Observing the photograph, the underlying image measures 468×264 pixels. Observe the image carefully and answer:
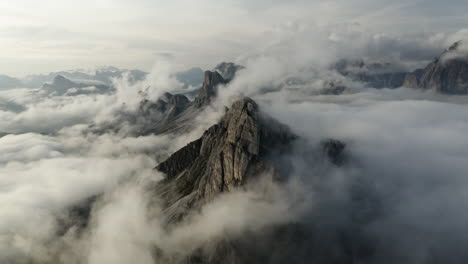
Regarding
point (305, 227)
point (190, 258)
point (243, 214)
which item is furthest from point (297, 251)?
point (190, 258)

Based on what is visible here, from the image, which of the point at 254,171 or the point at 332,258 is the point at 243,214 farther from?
the point at 332,258

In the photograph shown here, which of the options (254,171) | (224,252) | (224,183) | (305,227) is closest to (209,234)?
(224,252)

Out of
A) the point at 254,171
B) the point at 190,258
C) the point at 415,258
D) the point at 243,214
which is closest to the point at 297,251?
the point at 243,214

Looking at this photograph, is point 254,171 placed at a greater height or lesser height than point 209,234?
greater

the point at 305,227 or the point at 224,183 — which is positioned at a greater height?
the point at 224,183

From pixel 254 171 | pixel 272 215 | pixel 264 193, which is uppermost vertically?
pixel 254 171

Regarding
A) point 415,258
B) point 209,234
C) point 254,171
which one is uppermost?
point 254,171

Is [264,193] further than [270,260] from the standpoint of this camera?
Yes

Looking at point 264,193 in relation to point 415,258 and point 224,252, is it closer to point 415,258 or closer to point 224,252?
point 224,252

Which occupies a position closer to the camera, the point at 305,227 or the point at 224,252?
the point at 224,252
